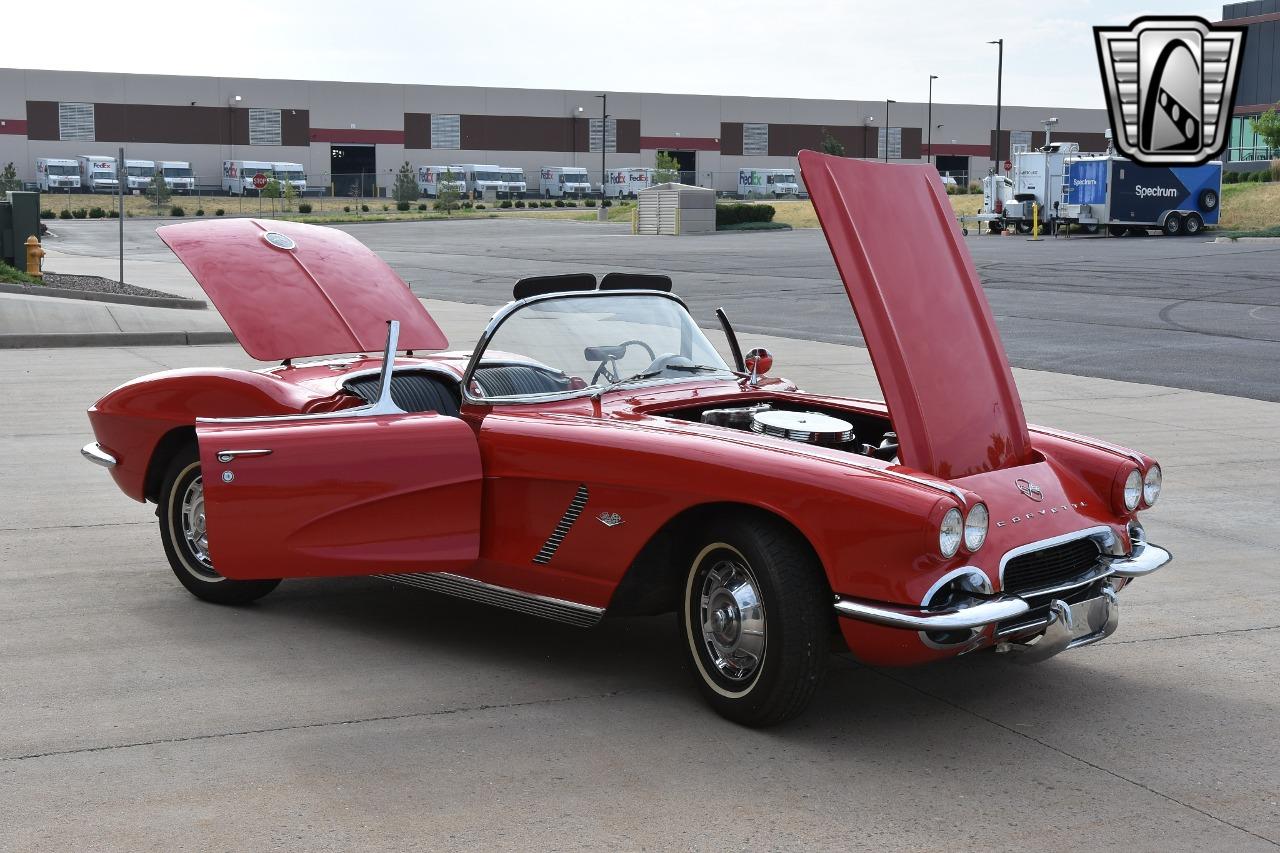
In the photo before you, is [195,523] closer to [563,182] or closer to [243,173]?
[243,173]

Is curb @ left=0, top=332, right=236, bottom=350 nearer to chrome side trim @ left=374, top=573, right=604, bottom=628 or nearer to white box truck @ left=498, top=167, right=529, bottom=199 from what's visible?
chrome side trim @ left=374, top=573, right=604, bottom=628

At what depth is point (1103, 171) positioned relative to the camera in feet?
148

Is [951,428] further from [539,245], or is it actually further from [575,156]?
[575,156]

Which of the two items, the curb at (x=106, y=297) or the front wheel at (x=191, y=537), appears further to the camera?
the curb at (x=106, y=297)

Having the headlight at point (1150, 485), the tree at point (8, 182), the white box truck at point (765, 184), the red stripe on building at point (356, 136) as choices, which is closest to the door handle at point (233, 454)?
the headlight at point (1150, 485)

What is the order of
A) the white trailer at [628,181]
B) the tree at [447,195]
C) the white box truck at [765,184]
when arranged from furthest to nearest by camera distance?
the white box truck at [765,184]
the white trailer at [628,181]
the tree at [447,195]

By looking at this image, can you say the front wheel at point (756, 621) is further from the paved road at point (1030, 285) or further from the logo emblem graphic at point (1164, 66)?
the paved road at point (1030, 285)

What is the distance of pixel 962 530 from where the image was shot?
454cm

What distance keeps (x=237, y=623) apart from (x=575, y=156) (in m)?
94.6

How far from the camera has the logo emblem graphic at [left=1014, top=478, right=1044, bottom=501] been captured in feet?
16.4

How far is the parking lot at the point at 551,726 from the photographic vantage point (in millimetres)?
4109

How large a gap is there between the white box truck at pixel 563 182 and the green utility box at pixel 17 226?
68233 millimetres

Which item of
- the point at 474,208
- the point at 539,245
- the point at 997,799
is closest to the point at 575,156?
the point at 474,208

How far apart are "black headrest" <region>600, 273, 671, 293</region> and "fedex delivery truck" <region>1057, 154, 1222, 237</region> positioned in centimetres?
4103
